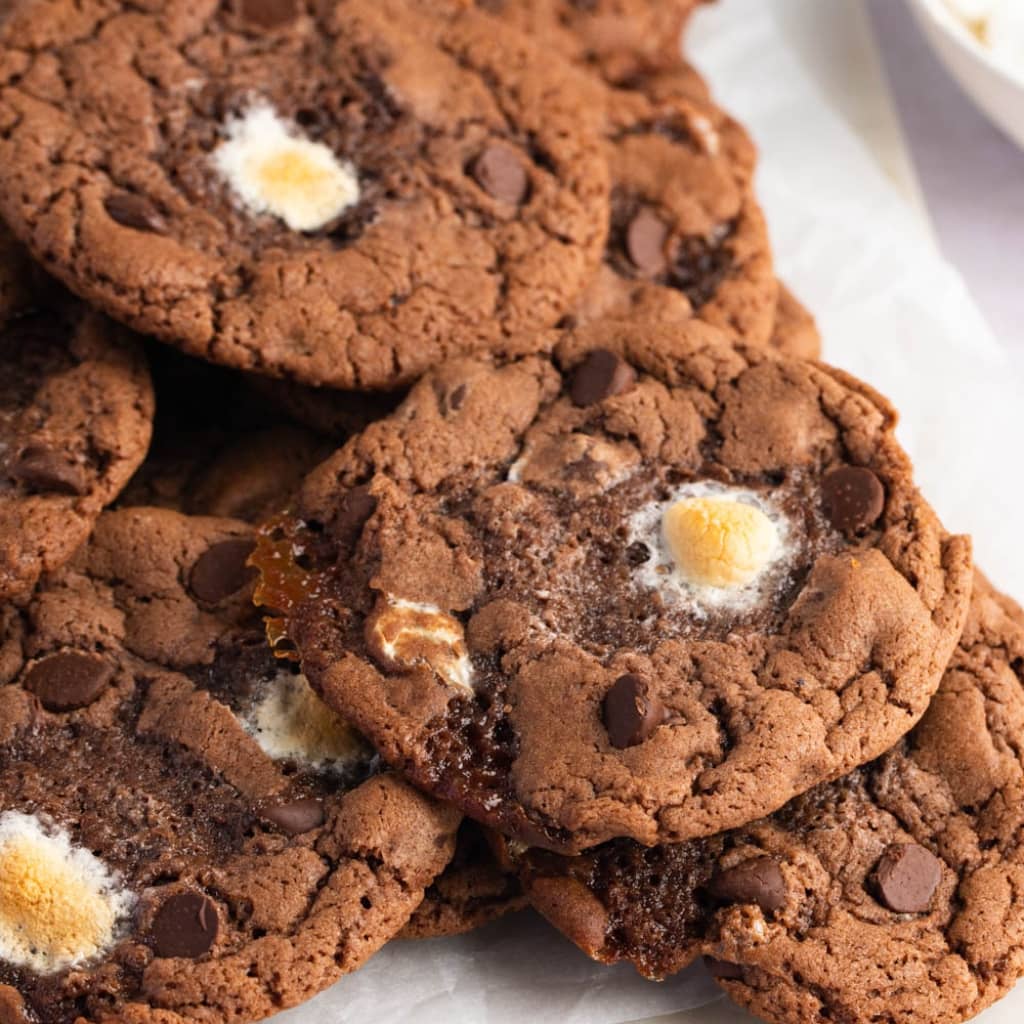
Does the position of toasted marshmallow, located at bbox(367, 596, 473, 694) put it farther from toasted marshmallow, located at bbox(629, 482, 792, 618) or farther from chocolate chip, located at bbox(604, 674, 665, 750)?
toasted marshmallow, located at bbox(629, 482, 792, 618)

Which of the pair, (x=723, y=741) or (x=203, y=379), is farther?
(x=203, y=379)

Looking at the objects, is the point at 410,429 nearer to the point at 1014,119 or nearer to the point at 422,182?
the point at 422,182

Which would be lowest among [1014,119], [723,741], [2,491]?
[2,491]

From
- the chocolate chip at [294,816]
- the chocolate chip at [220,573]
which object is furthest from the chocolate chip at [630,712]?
the chocolate chip at [220,573]

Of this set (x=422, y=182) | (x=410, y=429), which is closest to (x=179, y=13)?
(x=422, y=182)

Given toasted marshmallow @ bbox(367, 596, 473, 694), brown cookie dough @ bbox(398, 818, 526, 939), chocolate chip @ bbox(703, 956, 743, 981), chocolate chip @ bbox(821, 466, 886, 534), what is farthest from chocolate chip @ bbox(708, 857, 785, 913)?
chocolate chip @ bbox(821, 466, 886, 534)

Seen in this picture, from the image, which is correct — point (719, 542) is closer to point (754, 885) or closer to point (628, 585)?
point (628, 585)
